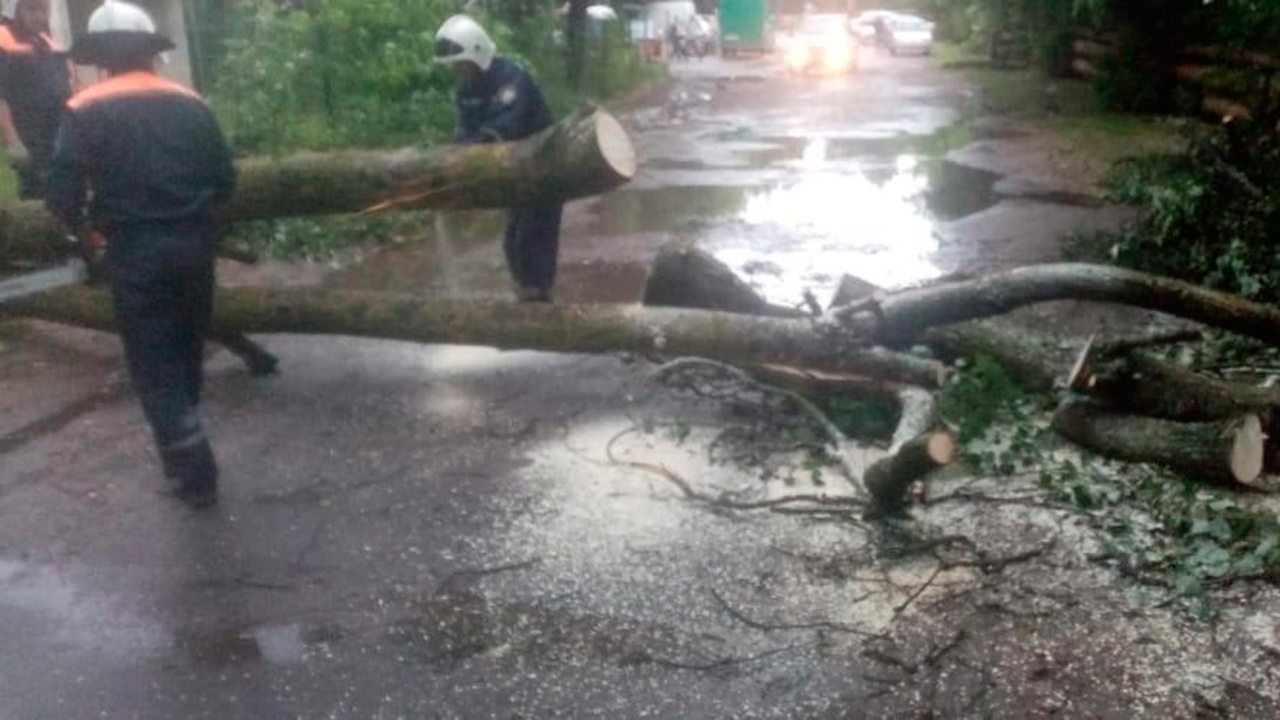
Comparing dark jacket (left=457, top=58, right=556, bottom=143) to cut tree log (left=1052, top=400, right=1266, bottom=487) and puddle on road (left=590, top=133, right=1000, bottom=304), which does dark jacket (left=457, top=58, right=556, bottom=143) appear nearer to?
puddle on road (left=590, top=133, right=1000, bottom=304)

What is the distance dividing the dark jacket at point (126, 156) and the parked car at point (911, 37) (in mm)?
39490

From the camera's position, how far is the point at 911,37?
42.0 metres

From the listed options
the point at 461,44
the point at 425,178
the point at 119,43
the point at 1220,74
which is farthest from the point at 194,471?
the point at 1220,74

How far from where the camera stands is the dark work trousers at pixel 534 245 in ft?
23.6

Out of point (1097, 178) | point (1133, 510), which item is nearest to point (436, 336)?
point (1133, 510)

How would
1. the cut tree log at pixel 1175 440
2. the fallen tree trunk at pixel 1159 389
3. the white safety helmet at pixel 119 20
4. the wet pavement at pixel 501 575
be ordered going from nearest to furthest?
the wet pavement at pixel 501 575
the cut tree log at pixel 1175 440
the fallen tree trunk at pixel 1159 389
the white safety helmet at pixel 119 20

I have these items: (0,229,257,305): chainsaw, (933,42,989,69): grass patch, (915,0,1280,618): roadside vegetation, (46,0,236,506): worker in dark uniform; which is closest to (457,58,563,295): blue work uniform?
(0,229,257,305): chainsaw

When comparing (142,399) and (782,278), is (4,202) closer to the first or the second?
(142,399)

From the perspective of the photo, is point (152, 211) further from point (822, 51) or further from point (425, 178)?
point (822, 51)

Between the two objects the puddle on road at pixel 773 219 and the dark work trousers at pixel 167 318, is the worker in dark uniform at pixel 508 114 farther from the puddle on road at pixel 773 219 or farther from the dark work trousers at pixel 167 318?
the dark work trousers at pixel 167 318

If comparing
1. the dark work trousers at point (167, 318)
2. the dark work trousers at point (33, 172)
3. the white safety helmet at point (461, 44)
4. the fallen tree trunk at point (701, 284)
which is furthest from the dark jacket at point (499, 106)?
the dark work trousers at point (33, 172)

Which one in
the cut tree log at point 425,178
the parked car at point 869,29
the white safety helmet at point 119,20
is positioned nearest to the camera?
the white safety helmet at point 119,20

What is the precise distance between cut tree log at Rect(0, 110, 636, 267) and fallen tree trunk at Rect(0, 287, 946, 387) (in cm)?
50

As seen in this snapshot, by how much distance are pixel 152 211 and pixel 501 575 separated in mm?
2002
